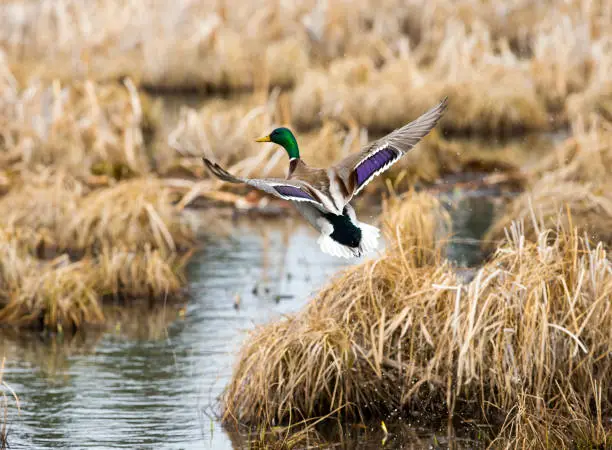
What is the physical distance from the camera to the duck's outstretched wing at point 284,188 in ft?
19.0

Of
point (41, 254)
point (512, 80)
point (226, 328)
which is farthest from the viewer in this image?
point (512, 80)

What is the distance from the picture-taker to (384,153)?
6.98m

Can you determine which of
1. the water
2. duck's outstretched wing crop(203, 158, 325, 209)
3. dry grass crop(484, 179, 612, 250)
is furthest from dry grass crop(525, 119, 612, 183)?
duck's outstretched wing crop(203, 158, 325, 209)

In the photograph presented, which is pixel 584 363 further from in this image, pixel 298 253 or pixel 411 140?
pixel 298 253

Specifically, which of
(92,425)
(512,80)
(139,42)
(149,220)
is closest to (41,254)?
(149,220)

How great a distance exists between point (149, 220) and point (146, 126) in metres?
7.08

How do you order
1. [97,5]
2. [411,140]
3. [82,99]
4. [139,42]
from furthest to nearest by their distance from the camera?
[97,5] < [139,42] < [82,99] < [411,140]

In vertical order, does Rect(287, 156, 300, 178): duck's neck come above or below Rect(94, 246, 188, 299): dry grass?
above

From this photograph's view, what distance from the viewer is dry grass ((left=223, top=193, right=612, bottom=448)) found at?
25.6 feet

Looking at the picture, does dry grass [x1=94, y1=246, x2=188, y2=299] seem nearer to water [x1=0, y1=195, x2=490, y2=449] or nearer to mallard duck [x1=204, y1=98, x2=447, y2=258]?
water [x1=0, y1=195, x2=490, y2=449]

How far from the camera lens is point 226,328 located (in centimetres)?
1069

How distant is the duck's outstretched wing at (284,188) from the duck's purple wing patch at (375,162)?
1.71 ft

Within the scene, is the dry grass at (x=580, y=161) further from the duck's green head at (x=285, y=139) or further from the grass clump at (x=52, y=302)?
the duck's green head at (x=285, y=139)

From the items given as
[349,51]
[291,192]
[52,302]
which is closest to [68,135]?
[52,302]
